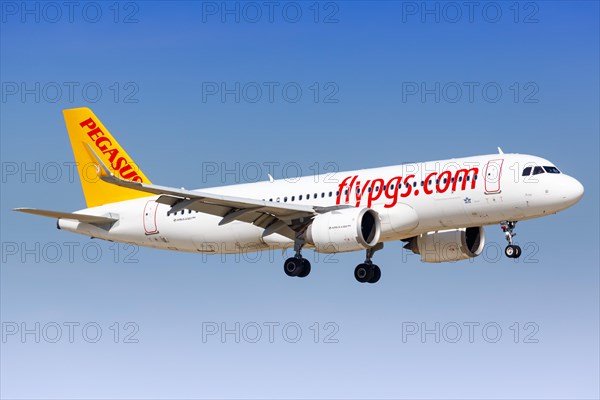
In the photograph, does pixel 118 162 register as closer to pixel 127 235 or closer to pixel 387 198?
pixel 127 235

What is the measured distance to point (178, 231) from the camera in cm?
5734

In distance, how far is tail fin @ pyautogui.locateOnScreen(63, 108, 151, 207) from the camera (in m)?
60.9

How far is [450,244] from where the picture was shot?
182ft

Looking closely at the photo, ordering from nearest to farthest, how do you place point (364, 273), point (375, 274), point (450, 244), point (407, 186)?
1. point (407, 186)
2. point (450, 244)
3. point (364, 273)
4. point (375, 274)

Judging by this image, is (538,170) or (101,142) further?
(101,142)

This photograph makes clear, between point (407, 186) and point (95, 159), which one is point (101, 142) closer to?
point (95, 159)

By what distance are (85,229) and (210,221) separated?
6.56 meters

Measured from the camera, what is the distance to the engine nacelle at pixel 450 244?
5534cm

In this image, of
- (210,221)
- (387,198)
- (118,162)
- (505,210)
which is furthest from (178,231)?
(505,210)

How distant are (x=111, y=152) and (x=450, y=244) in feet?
56.9

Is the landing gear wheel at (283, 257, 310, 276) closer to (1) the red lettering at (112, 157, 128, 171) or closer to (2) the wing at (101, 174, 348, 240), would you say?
(2) the wing at (101, 174, 348, 240)

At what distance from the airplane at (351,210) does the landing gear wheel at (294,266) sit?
50 mm

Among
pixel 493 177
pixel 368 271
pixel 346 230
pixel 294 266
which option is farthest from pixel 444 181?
pixel 294 266

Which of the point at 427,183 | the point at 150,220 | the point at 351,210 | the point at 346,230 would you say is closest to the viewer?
the point at 346,230
